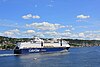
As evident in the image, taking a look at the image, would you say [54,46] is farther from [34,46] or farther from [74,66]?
[74,66]

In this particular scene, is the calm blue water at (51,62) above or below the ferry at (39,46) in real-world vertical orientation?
below

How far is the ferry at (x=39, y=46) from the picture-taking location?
16275 cm

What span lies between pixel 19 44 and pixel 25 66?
64.7 metres

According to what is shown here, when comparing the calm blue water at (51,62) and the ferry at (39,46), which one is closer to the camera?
the calm blue water at (51,62)

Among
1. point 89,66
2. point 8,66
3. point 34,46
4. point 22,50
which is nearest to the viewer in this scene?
point 89,66

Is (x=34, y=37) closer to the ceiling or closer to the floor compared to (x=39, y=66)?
closer to the ceiling

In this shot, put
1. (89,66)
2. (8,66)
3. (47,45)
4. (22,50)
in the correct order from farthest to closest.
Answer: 1. (47,45)
2. (22,50)
3. (8,66)
4. (89,66)

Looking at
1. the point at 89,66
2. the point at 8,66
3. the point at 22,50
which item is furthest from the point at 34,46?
the point at 89,66

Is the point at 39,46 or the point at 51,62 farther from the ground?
the point at 39,46

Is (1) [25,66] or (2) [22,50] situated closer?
(1) [25,66]

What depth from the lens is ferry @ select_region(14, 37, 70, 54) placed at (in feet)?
534

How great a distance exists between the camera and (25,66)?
326ft

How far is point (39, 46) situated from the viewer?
178 meters

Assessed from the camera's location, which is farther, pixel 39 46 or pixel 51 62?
pixel 39 46
